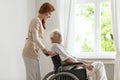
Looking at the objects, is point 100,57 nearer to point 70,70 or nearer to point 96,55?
point 96,55

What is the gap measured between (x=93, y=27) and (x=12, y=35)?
65.3 inches

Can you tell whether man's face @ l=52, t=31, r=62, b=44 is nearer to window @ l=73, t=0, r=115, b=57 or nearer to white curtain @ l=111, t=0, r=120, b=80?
white curtain @ l=111, t=0, r=120, b=80

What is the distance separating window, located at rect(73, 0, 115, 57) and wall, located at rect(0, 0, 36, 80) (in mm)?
1042

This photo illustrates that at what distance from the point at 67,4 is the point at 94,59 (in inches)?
45.6

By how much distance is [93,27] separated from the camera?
511cm

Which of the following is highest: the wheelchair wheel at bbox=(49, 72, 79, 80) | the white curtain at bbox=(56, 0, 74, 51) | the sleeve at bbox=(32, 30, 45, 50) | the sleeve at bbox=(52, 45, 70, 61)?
the white curtain at bbox=(56, 0, 74, 51)

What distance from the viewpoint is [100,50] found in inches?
199

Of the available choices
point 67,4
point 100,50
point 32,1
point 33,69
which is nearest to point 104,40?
point 100,50

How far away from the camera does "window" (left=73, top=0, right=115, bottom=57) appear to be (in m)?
5.04

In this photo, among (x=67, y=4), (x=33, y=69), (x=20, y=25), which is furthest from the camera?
(x=67, y=4)

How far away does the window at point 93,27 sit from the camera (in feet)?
16.5

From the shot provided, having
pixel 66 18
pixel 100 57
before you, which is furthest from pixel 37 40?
pixel 100 57

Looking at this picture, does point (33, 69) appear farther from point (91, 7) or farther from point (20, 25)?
point (91, 7)

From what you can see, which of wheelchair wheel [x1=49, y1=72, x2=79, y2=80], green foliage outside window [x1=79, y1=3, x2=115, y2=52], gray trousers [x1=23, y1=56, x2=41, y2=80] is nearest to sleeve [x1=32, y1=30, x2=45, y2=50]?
gray trousers [x1=23, y1=56, x2=41, y2=80]
